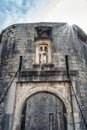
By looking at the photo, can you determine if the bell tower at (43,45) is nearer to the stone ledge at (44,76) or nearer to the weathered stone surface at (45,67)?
the weathered stone surface at (45,67)

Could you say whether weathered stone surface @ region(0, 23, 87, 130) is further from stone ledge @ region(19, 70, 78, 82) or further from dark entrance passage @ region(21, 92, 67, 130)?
dark entrance passage @ region(21, 92, 67, 130)

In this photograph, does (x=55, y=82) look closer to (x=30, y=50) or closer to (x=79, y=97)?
(x=79, y=97)

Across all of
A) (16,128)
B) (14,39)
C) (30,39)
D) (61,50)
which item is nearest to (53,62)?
(61,50)

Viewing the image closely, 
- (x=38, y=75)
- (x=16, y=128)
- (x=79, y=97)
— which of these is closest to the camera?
(x=16, y=128)

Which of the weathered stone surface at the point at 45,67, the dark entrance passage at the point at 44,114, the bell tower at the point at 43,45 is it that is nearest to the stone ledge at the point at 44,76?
the weathered stone surface at the point at 45,67

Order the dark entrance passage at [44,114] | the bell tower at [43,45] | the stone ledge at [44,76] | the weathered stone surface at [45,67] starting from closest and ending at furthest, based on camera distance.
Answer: the weathered stone surface at [45,67], the stone ledge at [44,76], the bell tower at [43,45], the dark entrance passage at [44,114]

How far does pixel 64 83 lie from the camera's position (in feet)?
23.1

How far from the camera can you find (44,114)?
13953 millimetres

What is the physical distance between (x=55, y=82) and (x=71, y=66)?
0.96m

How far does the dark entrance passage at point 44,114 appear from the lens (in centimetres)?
1345

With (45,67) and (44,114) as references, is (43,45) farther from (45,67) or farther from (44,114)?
(44,114)

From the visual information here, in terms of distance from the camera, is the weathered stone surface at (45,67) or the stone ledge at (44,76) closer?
the weathered stone surface at (45,67)

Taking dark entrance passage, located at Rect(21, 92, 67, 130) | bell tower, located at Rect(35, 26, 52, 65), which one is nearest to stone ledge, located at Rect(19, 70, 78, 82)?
bell tower, located at Rect(35, 26, 52, 65)

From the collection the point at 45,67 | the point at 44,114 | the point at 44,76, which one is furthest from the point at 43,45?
the point at 44,114
